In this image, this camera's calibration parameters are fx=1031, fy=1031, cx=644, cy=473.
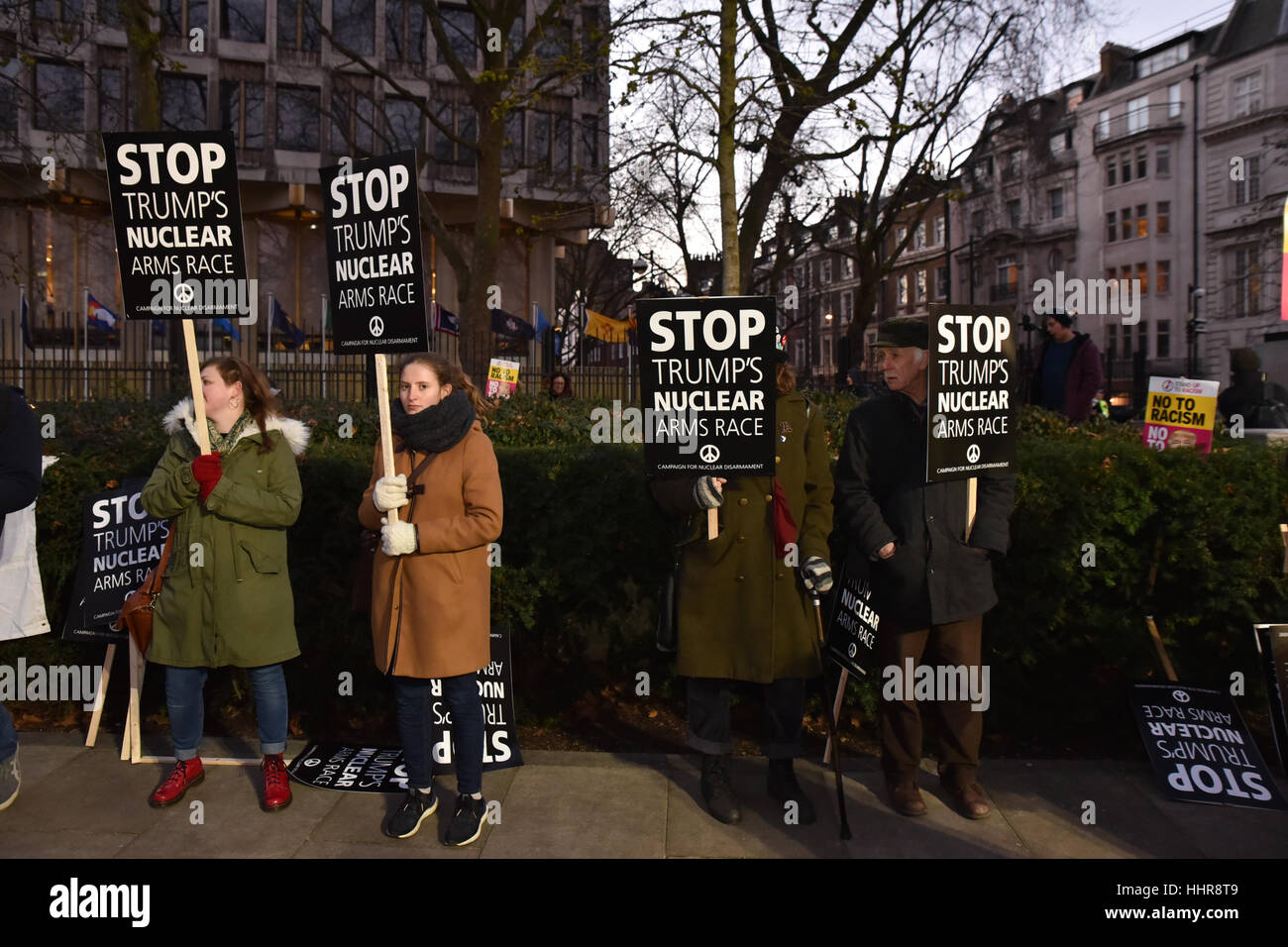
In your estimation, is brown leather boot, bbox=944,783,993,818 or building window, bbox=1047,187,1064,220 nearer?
brown leather boot, bbox=944,783,993,818

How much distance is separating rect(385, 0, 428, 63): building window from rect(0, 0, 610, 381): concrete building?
1.5 inches

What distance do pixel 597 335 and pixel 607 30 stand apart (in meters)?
9.77

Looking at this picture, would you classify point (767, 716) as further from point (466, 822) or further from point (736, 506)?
point (466, 822)

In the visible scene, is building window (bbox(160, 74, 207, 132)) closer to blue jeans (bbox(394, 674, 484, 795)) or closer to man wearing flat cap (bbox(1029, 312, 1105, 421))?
man wearing flat cap (bbox(1029, 312, 1105, 421))

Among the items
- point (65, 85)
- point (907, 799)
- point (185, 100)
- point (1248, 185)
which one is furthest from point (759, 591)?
point (1248, 185)

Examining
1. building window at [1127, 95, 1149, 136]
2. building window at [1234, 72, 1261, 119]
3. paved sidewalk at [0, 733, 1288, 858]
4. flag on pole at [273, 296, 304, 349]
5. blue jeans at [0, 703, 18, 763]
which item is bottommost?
paved sidewalk at [0, 733, 1288, 858]

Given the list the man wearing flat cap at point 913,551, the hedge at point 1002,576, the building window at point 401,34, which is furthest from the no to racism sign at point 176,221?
the building window at point 401,34

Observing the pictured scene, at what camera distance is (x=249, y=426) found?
15.6 ft

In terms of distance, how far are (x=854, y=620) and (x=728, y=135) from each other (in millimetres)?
8889

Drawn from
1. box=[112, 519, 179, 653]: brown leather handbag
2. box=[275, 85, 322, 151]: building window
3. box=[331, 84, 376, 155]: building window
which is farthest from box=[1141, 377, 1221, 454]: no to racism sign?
box=[275, 85, 322, 151]: building window

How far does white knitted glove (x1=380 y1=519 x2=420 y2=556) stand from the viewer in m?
4.20

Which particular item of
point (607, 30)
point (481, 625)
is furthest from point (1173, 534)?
point (607, 30)

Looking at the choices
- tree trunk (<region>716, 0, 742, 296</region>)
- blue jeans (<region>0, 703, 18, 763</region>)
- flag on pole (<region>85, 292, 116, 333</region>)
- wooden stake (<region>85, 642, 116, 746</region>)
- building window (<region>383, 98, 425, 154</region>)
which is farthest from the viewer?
building window (<region>383, 98, 425, 154</region>)

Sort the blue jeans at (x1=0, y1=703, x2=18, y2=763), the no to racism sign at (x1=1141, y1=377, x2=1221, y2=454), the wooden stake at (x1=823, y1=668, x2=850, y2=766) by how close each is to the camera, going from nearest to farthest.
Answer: the blue jeans at (x1=0, y1=703, x2=18, y2=763) < the wooden stake at (x1=823, y1=668, x2=850, y2=766) < the no to racism sign at (x1=1141, y1=377, x2=1221, y2=454)
